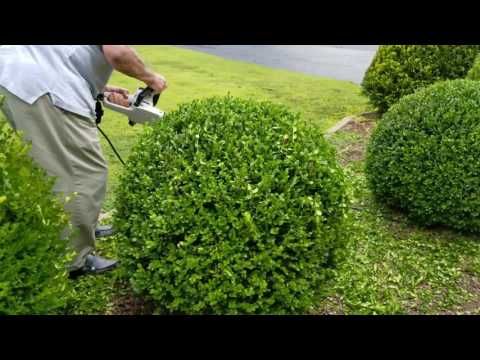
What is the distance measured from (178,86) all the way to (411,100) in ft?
17.7

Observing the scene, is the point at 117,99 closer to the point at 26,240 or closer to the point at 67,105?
the point at 67,105

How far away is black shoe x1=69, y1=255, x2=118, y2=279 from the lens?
3512mm

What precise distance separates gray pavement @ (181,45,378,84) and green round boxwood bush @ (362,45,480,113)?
11.5 feet

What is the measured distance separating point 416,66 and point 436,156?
356 cm

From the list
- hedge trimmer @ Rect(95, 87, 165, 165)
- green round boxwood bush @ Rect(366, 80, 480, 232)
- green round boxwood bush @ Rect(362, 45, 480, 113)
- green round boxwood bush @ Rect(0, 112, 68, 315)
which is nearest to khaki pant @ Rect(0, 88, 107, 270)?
hedge trimmer @ Rect(95, 87, 165, 165)

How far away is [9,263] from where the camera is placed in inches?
80.1

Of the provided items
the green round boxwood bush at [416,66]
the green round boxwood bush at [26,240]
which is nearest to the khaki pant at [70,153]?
the green round boxwood bush at [26,240]

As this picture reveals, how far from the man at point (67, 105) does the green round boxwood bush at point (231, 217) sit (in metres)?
0.58

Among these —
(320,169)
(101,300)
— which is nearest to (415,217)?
(320,169)

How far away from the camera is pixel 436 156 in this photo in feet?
13.5

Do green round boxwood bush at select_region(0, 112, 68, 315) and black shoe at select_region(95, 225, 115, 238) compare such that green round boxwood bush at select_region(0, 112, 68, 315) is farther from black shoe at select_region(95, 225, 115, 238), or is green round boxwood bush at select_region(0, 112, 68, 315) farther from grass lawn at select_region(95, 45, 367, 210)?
grass lawn at select_region(95, 45, 367, 210)

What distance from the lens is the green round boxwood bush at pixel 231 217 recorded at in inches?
98.7

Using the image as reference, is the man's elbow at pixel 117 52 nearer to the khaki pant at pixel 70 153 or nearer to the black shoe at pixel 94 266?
the khaki pant at pixel 70 153

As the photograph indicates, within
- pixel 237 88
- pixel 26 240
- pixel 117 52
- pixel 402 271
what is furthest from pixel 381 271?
pixel 237 88
